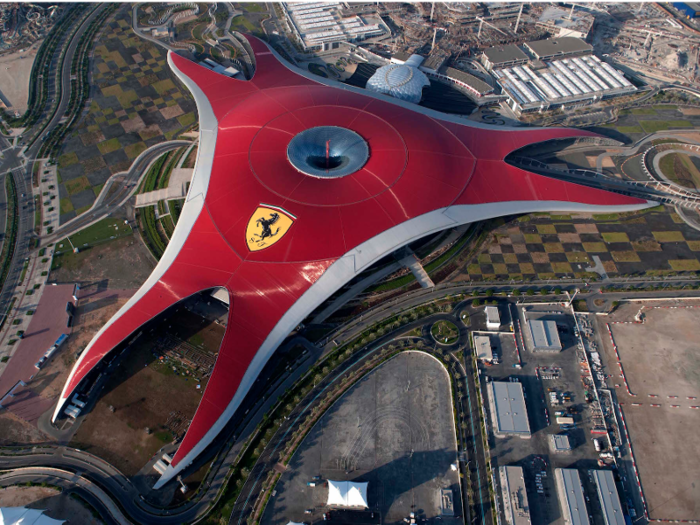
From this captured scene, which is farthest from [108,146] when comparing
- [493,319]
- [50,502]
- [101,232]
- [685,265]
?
[685,265]

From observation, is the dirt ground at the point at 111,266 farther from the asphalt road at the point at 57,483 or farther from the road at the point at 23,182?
the asphalt road at the point at 57,483

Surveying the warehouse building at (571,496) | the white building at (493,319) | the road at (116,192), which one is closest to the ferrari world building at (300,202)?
the white building at (493,319)

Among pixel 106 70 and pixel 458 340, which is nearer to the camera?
pixel 458 340

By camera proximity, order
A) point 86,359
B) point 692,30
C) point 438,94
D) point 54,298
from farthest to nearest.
→ point 692,30, point 438,94, point 54,298, point 86,359

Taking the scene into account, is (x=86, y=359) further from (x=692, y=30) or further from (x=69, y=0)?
(x=692, y=30)

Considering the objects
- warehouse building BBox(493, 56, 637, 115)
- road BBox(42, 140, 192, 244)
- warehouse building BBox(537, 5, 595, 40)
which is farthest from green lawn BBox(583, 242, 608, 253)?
road BBox(42, 140, 192, 244)

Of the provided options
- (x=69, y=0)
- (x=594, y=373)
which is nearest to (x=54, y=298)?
(x=594, y=373)

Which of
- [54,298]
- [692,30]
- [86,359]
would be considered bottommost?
[86,359]

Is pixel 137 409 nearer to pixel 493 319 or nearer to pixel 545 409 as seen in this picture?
pixel 493 319
